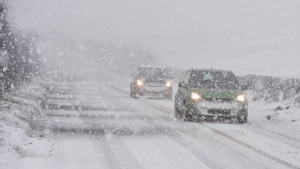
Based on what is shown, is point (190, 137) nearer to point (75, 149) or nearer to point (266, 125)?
point (75, 149)

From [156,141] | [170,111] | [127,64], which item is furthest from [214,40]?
[156,141]

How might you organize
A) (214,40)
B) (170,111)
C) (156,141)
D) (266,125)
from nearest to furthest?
(156,141) < (266,125) < (170,111) < (214,40)

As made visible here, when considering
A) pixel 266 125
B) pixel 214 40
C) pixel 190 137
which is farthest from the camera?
pixel 214 40

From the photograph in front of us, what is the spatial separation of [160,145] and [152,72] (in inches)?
597

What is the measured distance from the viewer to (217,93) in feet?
42.5

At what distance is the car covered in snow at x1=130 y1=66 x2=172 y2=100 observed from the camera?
22906 mm

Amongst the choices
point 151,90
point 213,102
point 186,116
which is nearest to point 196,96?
point 213,102

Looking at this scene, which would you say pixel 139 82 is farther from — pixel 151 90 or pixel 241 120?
pixel 241 120

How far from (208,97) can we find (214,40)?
99.3 m

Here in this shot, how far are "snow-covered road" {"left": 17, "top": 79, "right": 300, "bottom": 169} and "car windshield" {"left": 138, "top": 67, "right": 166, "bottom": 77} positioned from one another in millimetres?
9666

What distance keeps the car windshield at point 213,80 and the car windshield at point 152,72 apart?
9.11 m

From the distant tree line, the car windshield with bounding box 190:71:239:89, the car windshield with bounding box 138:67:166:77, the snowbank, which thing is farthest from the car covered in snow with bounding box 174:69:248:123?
the car windshield with bounding box 138:67:166:77

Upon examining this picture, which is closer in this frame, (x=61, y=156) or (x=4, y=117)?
(x=61, y=156)

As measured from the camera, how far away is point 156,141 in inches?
366
